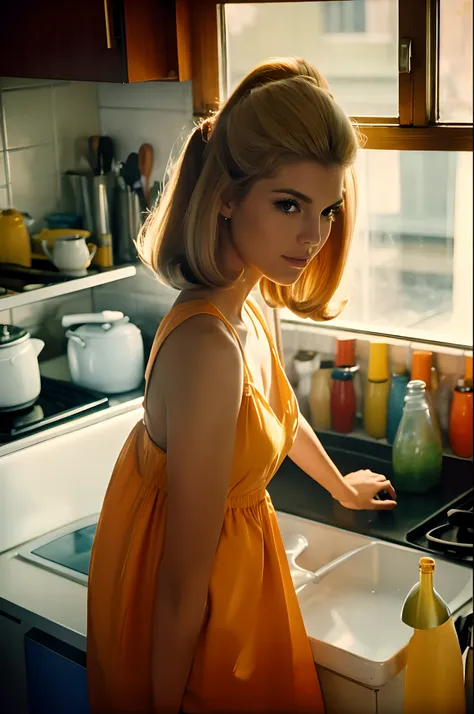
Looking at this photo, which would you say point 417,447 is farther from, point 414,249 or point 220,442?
point 220,442

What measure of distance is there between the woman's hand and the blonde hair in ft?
1.98

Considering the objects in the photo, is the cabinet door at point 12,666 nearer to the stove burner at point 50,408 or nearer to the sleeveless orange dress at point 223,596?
the sleeveless orange dress at point 223,596

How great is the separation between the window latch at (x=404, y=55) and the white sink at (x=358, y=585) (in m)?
0.87

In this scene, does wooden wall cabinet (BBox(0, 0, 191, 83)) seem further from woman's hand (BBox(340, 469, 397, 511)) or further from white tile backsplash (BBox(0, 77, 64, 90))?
woman's hand (BBox(340, 469, 397, 511))

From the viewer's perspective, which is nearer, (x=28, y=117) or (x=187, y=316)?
(x=187, y=316)

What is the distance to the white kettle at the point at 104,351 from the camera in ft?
7.08

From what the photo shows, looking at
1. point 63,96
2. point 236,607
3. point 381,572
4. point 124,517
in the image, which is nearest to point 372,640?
point 381,572

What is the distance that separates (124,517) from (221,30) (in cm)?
113

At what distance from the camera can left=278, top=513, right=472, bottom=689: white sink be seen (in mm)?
1558

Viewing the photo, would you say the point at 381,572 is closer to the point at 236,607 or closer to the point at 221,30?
the point at 236,607

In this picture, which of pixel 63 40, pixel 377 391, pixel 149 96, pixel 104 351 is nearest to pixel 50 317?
pixel 104 351

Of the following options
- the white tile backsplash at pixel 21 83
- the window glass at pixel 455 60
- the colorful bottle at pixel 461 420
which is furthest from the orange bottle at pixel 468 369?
the white tile backsplash at pixel 21 83

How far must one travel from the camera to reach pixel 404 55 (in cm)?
175

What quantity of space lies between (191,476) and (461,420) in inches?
33.9
